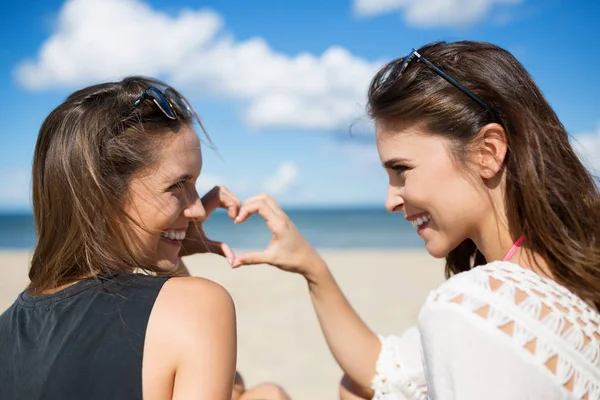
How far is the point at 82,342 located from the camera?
181cm

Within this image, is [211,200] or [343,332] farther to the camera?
[211,200]

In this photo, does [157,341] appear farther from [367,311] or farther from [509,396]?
[367,311]

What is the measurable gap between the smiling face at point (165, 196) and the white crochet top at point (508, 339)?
117 cm

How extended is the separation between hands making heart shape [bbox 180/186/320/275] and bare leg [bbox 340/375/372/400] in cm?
68

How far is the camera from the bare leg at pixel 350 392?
3007 mm

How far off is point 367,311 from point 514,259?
670 cm

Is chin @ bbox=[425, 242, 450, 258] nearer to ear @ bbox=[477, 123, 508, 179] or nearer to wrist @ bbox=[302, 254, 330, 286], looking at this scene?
ear @ bbox=[477, 123, 508, 179]

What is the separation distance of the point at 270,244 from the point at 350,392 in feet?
3.05

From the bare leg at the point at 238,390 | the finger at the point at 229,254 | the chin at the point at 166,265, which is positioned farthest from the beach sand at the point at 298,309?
the chin at the point at 166,265

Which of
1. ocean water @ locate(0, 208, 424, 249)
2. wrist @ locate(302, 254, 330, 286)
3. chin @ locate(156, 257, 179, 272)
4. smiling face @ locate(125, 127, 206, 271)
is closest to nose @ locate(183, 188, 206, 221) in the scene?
smiling face @ locate(125, 127, 206, 271)

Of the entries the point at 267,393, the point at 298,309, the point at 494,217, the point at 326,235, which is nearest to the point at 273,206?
the point at 267,393

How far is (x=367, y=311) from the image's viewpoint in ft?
28.6

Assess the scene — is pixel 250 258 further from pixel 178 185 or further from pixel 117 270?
pixel 117 270

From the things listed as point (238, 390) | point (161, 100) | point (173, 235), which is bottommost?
point (238, 390)
